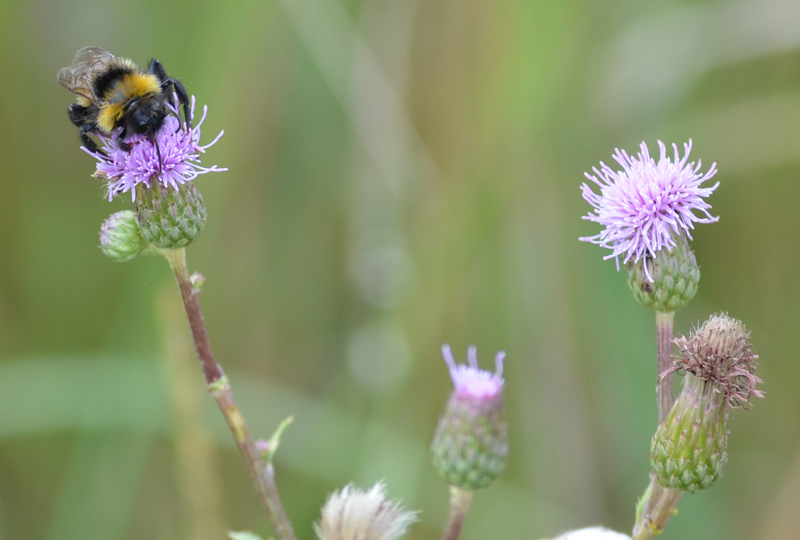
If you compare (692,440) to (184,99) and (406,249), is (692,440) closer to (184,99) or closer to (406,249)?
(184,99)

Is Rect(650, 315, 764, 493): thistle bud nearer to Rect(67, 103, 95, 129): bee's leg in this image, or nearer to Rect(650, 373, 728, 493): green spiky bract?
Rect(650, 373, 728, 493): green spiky bract

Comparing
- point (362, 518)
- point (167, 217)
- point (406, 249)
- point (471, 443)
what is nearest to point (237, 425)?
point (362, 518)

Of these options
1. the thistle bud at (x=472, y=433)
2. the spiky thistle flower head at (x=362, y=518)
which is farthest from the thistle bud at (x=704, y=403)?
the spiky thistle flower head at (x=362, y=518)

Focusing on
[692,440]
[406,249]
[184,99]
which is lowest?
[692,440]

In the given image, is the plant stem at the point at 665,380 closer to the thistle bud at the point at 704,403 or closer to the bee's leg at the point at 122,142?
the thistle bud at the point at 704,403

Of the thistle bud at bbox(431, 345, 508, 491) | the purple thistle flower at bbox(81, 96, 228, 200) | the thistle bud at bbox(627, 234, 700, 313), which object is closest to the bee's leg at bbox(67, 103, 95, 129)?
the purple thistle flower at bbox(81, 96, 228, 200)

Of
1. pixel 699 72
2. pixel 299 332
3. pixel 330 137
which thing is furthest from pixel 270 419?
pixel 699 72

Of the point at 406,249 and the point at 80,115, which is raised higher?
the point at 406,249
